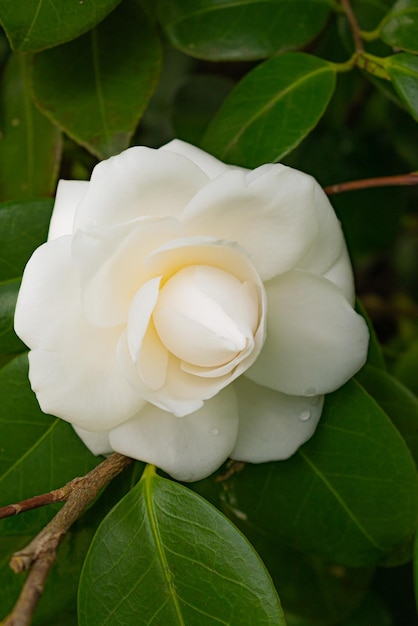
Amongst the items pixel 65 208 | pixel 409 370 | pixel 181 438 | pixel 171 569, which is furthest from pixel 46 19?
pixel 409 370

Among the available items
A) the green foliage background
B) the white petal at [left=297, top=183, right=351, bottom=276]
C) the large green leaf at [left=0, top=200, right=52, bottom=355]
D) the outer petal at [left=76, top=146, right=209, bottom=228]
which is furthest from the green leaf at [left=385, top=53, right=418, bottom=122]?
the large green leaf at [left=0, top=200, right=52, bottom=355]

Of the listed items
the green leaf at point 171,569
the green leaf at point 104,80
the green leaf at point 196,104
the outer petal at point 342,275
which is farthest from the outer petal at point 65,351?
the green leaf at point 196,104

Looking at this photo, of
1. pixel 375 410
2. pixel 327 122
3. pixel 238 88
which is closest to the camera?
pixel 375 410

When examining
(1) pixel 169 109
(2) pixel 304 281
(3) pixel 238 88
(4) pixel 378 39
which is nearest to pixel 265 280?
(2) pixel 304 281

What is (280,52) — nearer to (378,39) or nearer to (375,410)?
(378,39)

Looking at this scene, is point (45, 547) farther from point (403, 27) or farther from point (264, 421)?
point (403, 27)
